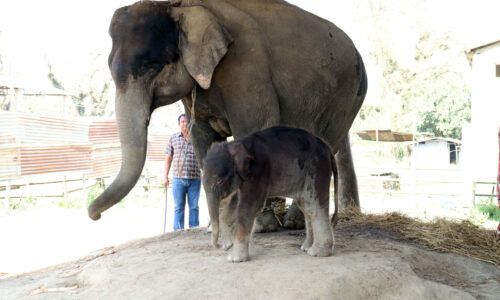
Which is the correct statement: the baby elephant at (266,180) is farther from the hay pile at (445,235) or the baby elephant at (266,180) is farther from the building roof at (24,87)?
the building roof at (24,87)

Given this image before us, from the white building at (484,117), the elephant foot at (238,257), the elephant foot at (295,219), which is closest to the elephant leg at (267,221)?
the elephant foot at (295,219)

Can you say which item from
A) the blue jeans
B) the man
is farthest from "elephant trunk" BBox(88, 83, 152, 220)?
the blue jeans

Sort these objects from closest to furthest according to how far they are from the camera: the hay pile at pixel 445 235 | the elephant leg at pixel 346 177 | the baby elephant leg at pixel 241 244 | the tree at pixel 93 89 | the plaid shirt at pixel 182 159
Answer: the baby elephant leg at pixel 241 244
the hay pile at pixel 445 235
the elephant leg at pixel 346 177
the plaid shirt at pixel 182 159
the tree at pixel 93 89

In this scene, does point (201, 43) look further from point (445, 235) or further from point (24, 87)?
point (24, 87)

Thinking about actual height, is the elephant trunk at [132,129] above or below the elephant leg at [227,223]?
above

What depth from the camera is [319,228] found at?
3.43 meters

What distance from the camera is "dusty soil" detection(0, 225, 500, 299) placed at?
2.84 m

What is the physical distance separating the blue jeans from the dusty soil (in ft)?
8.51

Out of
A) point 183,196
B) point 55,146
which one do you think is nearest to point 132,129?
point 183,196

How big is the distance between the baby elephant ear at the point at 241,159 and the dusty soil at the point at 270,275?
58 centimetres

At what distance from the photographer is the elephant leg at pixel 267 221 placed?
4664 millimetres

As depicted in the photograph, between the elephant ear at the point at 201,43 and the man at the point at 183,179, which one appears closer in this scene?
the elephant ear at the point at 201,43

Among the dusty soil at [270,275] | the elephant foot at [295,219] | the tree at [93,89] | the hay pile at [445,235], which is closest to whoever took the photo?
the dusty soil at [270,275]

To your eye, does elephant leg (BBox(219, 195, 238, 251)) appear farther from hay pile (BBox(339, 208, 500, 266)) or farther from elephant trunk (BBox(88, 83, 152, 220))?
hay pile (BBox(339, 208, 500, 266))
